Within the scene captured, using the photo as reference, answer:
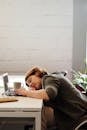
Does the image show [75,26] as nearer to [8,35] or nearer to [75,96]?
[8,35]

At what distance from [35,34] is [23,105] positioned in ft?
8.50

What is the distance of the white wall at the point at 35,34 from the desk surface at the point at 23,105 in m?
2.34

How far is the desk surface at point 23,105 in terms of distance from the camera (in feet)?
7.04

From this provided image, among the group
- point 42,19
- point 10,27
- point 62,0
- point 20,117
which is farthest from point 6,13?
point 20,117

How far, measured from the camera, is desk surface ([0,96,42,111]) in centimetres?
215

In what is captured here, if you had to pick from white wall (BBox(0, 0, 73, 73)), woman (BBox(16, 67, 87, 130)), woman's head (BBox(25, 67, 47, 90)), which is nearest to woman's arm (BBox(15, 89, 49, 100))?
woman (BBox(16, 67, 87, 130))

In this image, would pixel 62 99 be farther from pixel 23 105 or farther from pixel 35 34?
pixel 35 34

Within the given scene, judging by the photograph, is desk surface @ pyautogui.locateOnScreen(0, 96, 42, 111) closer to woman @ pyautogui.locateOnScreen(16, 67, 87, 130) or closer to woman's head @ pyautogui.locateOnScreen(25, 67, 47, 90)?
woman @ pyautogui.locateOnScreen(16, 67, 87, 130)

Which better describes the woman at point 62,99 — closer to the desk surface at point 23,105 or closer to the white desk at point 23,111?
the desk surface at point 23,105

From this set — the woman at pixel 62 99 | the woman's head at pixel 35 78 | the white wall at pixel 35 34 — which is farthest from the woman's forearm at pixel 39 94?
the white wall at pixel 35 34

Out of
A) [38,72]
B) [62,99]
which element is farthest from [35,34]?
[62,99]

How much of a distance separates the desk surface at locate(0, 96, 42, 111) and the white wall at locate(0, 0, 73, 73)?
2343mm

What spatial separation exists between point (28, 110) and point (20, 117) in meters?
0.09

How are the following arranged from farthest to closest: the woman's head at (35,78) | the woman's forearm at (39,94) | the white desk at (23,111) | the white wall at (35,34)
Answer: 1. the white wall at (35,34)
2. the woman's head at (35,78)
3. the woman's forearm at (39,94)
4. the white desk at (23,111)
